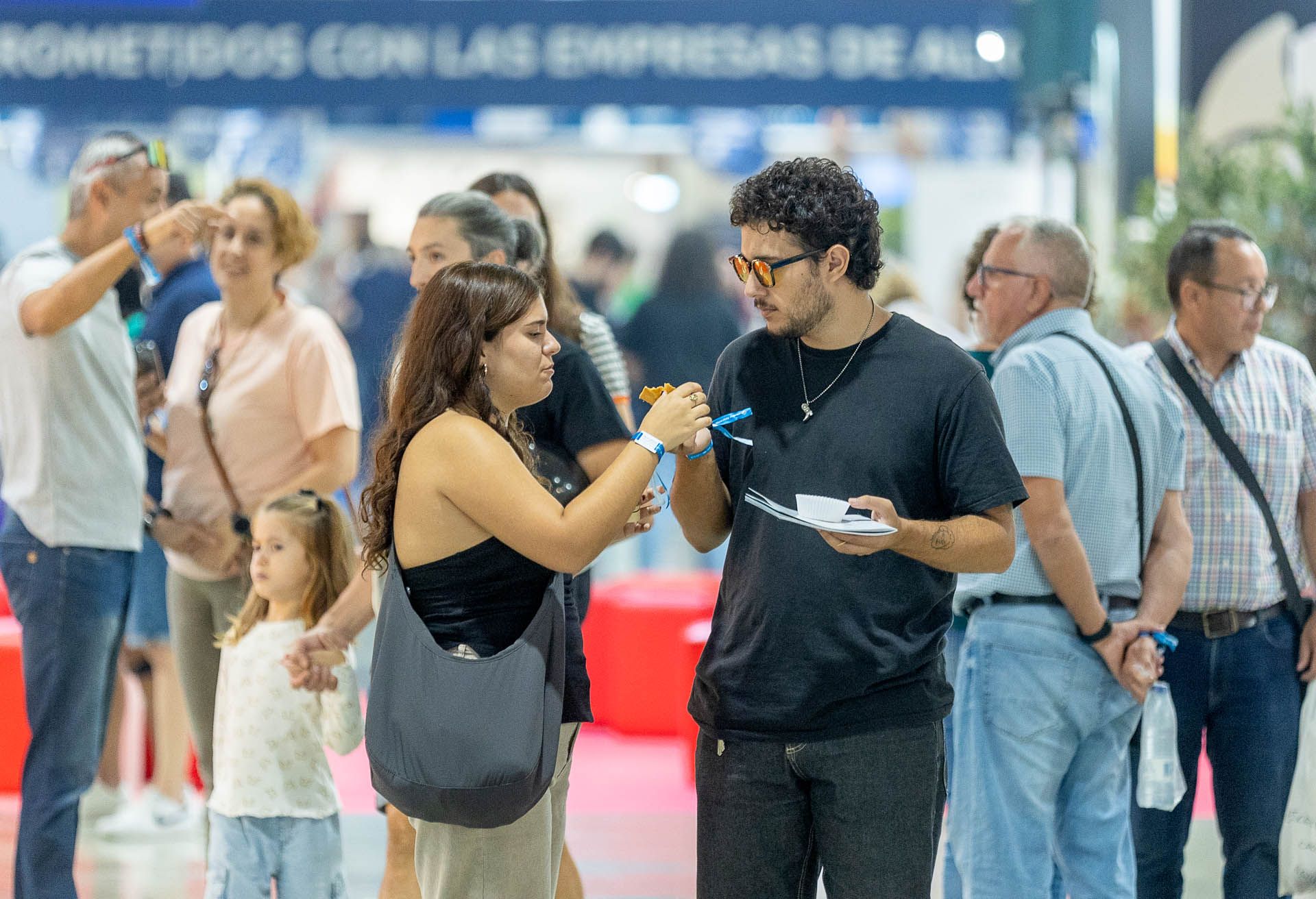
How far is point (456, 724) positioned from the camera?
8.19 feet

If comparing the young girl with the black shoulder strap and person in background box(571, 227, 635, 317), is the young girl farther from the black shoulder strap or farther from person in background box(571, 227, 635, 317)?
person in background box(571, 227, 635, 317)

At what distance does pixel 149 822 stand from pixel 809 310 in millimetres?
3570

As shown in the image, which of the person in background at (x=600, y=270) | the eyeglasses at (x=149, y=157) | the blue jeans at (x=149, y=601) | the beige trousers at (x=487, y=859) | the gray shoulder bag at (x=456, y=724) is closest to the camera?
the gray shoulder bag at (x=456, y=724)

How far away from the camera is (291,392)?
13.0 feet

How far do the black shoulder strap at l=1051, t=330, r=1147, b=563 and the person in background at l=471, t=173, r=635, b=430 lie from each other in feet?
3.48

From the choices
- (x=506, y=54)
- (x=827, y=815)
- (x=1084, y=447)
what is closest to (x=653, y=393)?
(x=827, y=815)

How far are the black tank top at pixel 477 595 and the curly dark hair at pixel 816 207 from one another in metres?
0.75

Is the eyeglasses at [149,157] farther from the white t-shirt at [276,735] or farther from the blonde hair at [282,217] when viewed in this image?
the white t-shirt at [276,735]

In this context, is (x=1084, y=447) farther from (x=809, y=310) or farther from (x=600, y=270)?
(x=600, y=270)

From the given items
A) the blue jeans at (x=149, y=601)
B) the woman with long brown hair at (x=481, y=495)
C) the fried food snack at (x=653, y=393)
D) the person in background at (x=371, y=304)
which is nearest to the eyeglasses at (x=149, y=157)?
the woman with long brown hair at (x=481, y=495)

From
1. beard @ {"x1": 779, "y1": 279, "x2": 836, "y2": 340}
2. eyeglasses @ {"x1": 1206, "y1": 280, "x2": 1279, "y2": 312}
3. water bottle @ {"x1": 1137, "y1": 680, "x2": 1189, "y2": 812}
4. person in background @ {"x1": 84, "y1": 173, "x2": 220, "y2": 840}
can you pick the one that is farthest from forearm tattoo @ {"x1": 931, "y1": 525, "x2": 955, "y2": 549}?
person in background @ {"x1": 84, "y1": 173, "x2": 220, "y2": 840}

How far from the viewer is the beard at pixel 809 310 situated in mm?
2674

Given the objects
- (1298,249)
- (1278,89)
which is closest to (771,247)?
(1298,249)

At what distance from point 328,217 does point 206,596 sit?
32.4 feet
